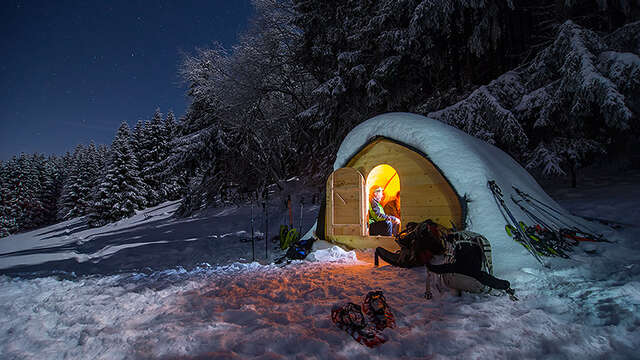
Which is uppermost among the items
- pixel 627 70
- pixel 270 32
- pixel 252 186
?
pixel 270 32

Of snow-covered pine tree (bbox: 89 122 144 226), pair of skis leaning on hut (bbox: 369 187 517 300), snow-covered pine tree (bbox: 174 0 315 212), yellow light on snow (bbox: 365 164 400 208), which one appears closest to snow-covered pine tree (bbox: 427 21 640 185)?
yellow light on snow (bbox: 365 164 400 208)

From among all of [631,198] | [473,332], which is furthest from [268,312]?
[631,198]

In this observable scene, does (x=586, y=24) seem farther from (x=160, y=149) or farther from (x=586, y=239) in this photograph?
(x=160, y=149)

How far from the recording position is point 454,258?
10.6 ft

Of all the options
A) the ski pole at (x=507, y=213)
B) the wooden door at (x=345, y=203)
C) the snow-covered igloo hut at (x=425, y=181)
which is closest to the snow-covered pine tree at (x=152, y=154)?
the wooden door at (x=345, y=203)

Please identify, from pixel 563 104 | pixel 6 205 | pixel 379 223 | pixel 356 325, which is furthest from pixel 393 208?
pixel 6 205

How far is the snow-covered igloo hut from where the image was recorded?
14.5 ft

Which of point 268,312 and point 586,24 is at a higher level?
point 586,24

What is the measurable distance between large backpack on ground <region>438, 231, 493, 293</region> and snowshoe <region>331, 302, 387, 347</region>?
129cm

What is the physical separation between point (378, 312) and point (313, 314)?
678mm

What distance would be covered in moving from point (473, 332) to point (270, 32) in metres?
14.1

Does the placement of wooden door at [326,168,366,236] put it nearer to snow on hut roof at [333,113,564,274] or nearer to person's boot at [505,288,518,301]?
snow on hut roof at [333,113,564,274]

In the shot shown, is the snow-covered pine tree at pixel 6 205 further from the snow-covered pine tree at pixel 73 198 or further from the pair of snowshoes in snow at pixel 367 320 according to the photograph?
the pair of snowshoes in snow at pixel 367 320

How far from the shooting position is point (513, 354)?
2012 mm
